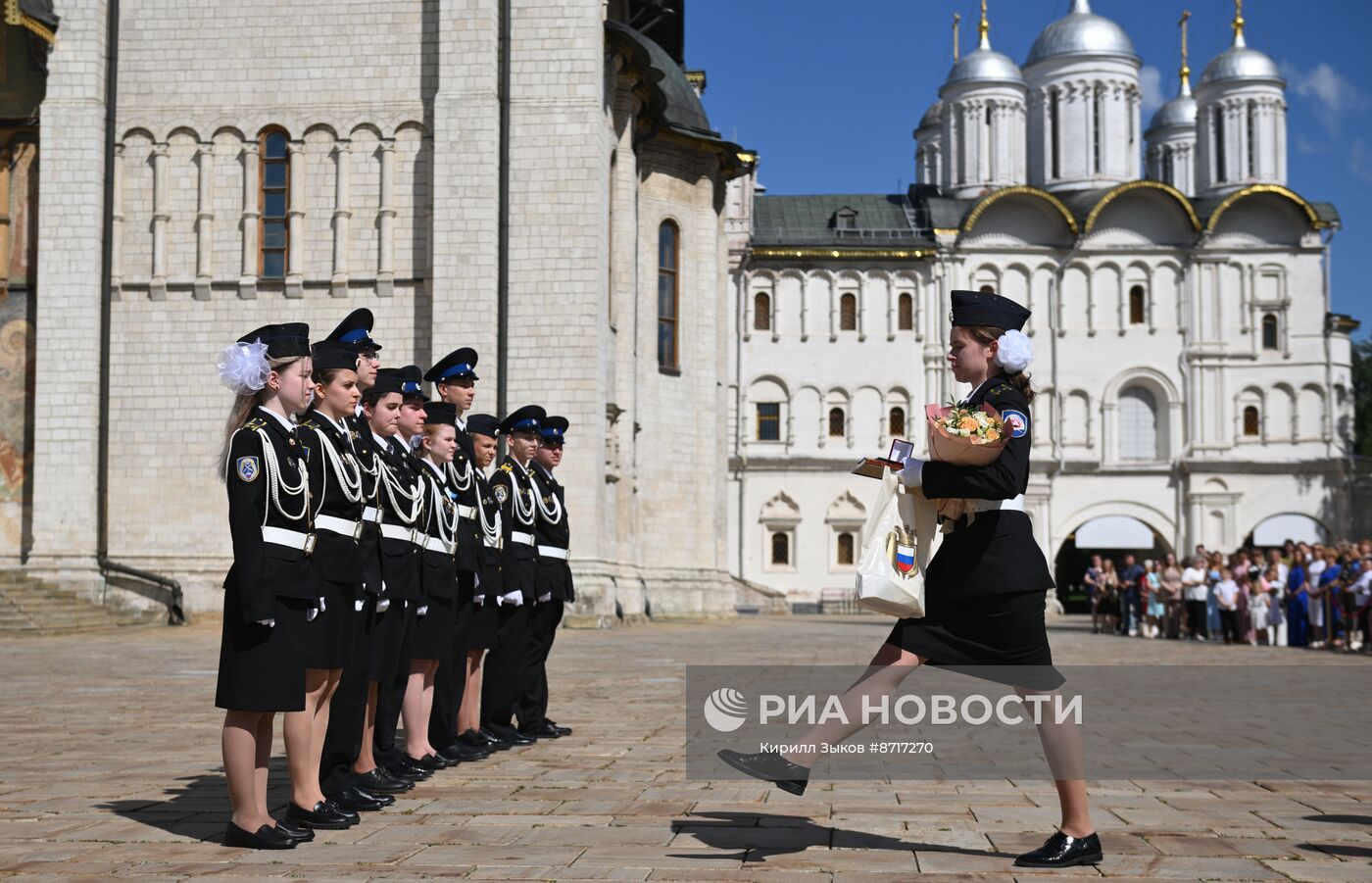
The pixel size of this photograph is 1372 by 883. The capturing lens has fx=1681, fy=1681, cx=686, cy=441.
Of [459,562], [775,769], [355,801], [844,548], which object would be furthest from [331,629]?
[844,548]

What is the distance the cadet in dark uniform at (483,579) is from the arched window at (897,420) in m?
49.8

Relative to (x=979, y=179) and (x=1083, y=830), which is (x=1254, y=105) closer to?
(x=979, y=179)

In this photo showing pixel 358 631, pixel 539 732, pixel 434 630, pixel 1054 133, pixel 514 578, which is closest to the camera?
pixel 358 631

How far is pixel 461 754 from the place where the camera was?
895 cm

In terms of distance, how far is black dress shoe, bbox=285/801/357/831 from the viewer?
6660 millimetres

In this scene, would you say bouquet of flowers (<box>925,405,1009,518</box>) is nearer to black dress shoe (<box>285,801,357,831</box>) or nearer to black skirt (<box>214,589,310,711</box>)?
black skirt (<box>214,589,310,711</box>)

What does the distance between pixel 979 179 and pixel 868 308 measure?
8.22m

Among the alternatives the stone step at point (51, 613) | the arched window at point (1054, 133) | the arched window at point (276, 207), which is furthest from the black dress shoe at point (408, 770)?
the arched window at point (1054, 133)

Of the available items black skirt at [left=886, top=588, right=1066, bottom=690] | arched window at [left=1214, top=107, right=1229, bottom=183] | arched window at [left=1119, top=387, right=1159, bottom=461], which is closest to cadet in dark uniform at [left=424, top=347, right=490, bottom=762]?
black skirt at [left=886, top=588, right=1066, bottom=690]

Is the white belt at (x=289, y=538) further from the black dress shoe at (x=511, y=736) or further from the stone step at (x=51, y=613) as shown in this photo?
the stone step at (x=51, y=613)

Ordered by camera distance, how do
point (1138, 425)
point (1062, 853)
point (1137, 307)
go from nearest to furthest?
1. point (1062, 853)
2. point (1137, 307)
3. point (1138, 425)

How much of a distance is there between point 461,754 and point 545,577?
126 centimetres

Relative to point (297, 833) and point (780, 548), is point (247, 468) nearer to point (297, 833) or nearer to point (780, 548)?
point (297, 833)

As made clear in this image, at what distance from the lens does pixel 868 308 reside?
58.7 metres
